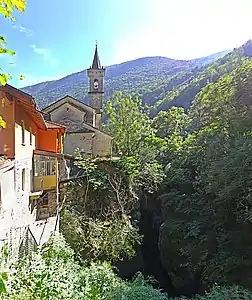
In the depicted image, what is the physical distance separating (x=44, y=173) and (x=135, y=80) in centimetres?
8282

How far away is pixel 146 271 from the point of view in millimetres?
22156

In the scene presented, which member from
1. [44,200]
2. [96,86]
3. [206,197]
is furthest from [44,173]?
[96,86]

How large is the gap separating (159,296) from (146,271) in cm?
1165

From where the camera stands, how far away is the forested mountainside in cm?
7544

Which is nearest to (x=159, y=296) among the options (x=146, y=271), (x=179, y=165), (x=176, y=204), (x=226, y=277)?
(x=226, y=277)

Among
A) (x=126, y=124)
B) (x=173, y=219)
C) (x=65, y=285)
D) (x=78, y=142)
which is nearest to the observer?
(x=65, y=285)

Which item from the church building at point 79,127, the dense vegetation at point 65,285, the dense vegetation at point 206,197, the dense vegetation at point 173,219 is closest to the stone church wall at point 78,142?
the church building at point 79,127

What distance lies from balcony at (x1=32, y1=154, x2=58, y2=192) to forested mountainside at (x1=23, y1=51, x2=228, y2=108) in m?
46.1

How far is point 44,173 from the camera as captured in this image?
1728cm

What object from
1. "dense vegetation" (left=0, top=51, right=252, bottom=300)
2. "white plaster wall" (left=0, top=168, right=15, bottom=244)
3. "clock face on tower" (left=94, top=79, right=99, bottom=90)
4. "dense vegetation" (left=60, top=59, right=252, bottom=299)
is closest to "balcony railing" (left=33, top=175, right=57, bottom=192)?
"dense vegetation" (left=0, top=51, right=252, bottom=300)

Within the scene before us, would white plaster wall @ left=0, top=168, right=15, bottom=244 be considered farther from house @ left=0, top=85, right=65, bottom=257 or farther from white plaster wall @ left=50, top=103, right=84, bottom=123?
white plaster wall @ left=50, top=103, right=84, bottom=123

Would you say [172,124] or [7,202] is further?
[172,124]

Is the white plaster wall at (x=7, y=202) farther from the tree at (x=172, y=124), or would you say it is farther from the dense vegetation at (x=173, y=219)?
the tree at (x=172, y=124)

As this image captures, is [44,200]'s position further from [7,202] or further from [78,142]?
[78,142]
